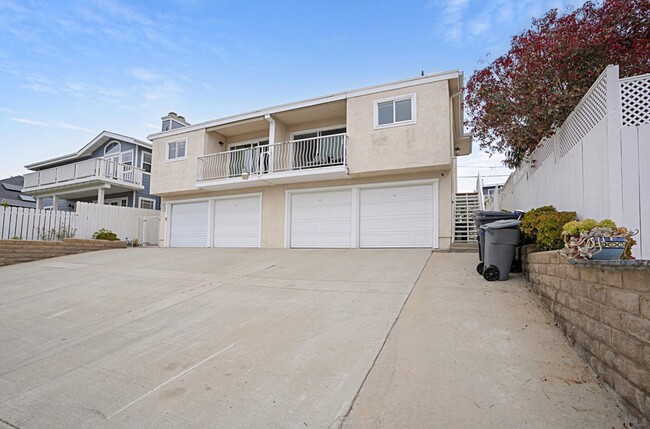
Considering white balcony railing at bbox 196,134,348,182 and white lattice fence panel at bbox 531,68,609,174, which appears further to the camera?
white balcony railing at bbox 196,134,348,182

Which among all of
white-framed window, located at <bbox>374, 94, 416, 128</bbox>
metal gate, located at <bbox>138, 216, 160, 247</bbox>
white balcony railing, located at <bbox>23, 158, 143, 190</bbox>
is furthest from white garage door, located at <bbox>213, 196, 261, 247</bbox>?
white balcony railing, located at <bbox>23, 158, 143, 190</bbox>

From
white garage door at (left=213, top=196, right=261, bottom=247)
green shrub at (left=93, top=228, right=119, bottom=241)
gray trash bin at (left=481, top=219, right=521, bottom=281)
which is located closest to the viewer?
gray trash bin at (left=481, top=219, right=521, bottom=281)

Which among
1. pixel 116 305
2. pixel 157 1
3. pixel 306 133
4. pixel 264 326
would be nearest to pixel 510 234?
pixel 264 326

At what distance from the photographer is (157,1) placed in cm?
1027

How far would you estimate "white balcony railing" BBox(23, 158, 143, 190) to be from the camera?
18.8 metres

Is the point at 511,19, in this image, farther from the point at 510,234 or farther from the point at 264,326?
the point at 264,326

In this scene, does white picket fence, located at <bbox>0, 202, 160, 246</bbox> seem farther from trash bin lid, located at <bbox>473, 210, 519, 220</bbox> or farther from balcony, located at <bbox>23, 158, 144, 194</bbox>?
trash bin lid, located at <bbox>473, 210, 519, 220</bbox>

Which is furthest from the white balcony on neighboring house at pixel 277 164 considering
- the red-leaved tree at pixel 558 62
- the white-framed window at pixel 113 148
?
the white-framed window at pixel 113 148

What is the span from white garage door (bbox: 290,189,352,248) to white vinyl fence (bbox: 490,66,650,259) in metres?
7.52

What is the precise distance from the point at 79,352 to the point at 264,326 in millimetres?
2247

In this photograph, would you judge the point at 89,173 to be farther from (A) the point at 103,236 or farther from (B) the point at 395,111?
(B) the point at 395,111

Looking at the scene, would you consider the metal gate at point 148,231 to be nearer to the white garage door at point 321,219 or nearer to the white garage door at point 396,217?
the white garage door at point 321,219

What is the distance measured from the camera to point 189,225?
1592cm

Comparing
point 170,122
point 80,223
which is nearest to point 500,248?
point 80,223
